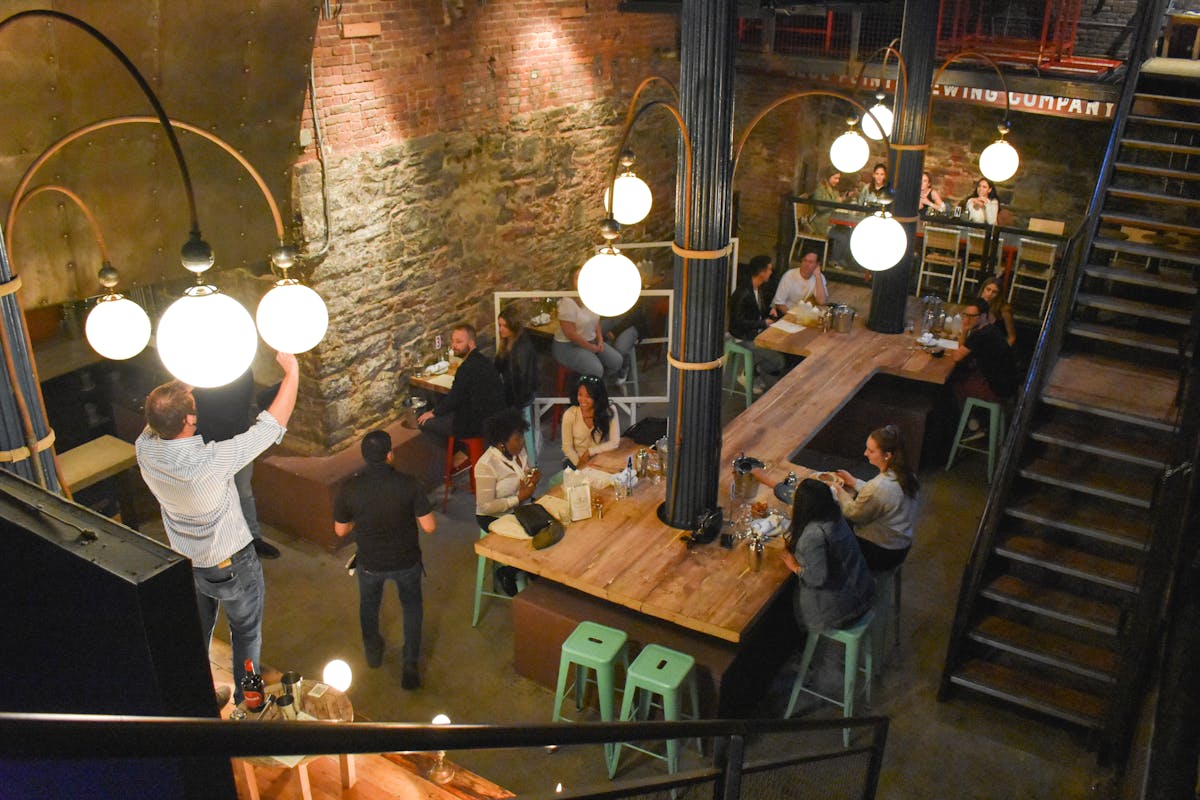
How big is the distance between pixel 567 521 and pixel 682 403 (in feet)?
3.15

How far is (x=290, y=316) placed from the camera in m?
Answer: 3.39

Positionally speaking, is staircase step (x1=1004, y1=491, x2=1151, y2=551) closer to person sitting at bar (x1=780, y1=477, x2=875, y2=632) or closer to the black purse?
person sitting at bar (x1=780, y1=477, x2=875, y2=632)

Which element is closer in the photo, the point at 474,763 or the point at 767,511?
the point at 474,763

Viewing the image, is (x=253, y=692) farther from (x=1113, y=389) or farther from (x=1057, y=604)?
(x=1113, y=389)

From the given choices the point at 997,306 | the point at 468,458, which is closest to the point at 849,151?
the point at 997,306

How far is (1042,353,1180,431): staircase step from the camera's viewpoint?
239 inches

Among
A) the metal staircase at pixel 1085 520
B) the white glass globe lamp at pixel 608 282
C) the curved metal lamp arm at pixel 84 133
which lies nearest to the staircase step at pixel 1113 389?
the metal staircase at pixel 1085 520

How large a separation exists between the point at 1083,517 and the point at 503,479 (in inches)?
134

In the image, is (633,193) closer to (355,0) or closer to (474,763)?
(355,0)

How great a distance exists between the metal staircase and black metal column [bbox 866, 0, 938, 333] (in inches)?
59.0

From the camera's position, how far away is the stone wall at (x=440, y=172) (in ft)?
23.0

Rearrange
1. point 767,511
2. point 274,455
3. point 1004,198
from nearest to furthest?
point 767,511, point 274,455, point 1004,198

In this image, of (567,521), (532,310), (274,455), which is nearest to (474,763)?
(567,521)

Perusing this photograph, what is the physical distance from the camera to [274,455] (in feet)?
24.5
